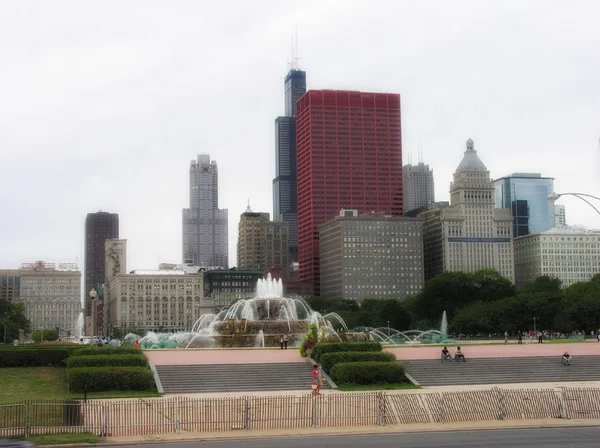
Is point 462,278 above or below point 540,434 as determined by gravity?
above

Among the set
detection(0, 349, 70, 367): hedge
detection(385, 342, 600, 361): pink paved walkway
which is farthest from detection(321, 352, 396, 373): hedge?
detection(0, 349, 70, 367): hedge

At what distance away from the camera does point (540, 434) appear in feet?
99.1

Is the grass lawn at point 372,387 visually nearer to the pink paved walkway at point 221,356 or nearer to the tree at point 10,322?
the pink paved walkway at point 221,356

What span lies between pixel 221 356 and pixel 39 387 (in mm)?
12472

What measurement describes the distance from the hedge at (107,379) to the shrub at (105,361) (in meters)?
1.77

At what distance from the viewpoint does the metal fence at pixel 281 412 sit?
30.9 meters

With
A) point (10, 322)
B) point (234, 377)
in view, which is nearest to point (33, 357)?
point (234, 377)

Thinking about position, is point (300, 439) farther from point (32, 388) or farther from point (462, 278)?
point (462, 278)

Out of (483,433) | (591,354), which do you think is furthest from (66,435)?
(591,354)

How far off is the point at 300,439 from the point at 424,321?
124m

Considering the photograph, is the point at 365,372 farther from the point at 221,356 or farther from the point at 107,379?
the point at 107,379

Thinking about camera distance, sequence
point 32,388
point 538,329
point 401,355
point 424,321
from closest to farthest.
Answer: point 32,388, point 401,355, point 538,329, point 424,321

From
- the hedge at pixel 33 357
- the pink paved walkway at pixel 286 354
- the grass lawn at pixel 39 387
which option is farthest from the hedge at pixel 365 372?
the hedge at pixel 33 357

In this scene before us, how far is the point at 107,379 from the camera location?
43.5m
